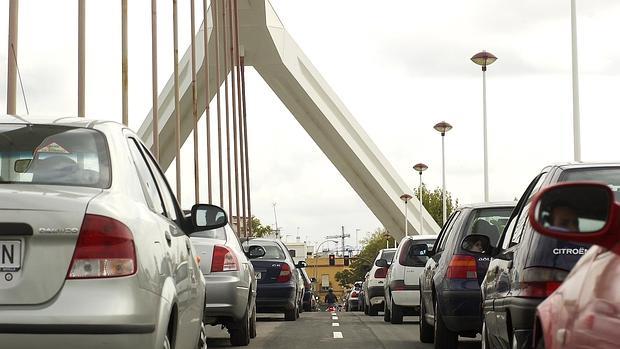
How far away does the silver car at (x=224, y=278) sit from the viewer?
1387 cm

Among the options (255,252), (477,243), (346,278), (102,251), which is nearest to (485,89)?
(255,252)

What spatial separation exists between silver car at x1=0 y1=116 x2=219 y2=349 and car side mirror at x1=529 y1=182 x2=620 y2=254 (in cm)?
227

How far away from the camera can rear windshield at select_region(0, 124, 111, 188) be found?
617 cm

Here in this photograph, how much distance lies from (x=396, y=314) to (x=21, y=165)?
53.1ft

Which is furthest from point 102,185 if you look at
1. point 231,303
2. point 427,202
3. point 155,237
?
point 427,202

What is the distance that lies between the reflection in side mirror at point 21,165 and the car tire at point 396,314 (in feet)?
51.5

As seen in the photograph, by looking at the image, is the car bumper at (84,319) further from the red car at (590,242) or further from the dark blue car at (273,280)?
the dark blue car at (273,280)

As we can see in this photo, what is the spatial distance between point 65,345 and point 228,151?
48.8 m

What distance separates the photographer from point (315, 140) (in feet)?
257

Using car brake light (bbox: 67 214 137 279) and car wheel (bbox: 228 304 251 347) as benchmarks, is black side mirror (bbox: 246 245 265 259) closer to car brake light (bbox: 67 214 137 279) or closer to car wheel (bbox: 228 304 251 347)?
car wheel (bbox: 228 304 251 347)

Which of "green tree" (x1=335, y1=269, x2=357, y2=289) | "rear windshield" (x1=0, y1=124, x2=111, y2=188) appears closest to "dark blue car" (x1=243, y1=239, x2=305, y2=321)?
"rear windshield" (x1=0, y1=124, x2=111, y2=188)

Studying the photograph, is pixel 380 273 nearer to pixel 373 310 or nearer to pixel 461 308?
pixel 373 310

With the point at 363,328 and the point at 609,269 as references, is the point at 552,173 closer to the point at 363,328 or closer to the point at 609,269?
the point at 609,269

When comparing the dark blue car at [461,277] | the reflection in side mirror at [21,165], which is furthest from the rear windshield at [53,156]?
the dark blue car at [461,277]
